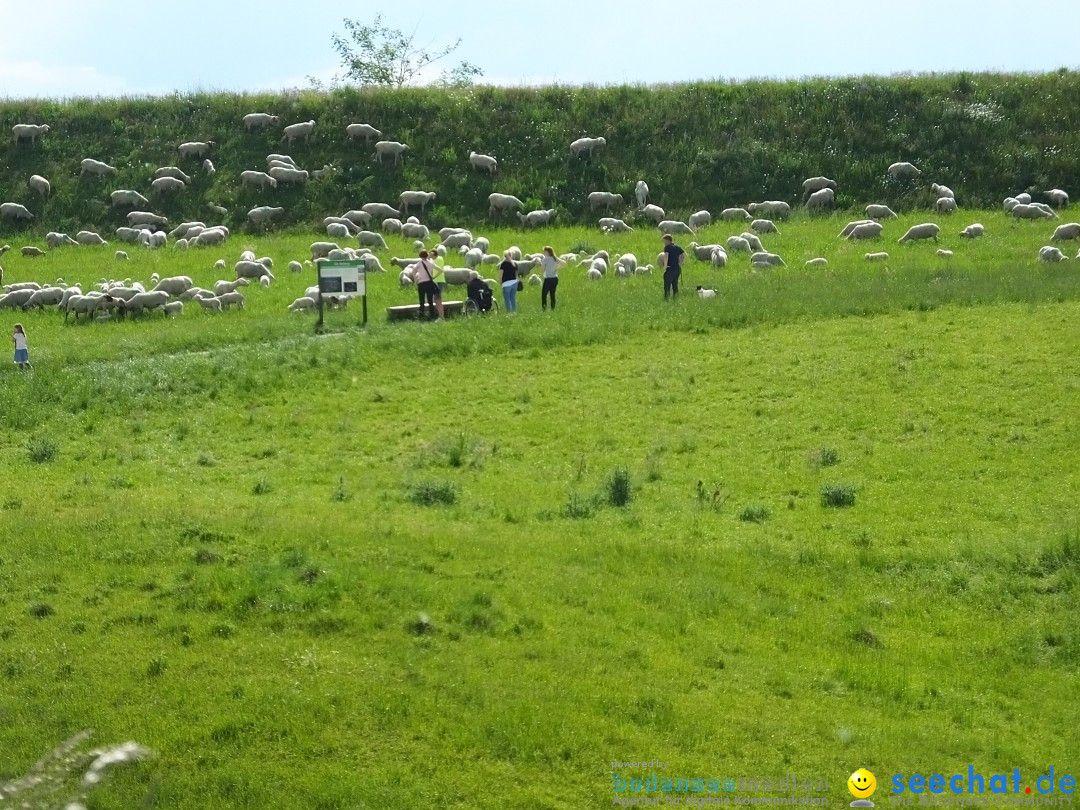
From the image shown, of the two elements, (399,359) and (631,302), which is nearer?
(399,359)

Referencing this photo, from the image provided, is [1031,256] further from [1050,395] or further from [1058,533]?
[1058,533]

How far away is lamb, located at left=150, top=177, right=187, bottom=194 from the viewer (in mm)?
45000

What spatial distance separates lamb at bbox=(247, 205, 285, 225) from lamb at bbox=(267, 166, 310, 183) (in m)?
2.53

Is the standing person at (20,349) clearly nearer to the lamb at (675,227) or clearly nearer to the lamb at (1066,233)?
the lamb at (675,227)

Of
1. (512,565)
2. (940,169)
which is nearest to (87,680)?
(512,565)

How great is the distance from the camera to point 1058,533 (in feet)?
48.2

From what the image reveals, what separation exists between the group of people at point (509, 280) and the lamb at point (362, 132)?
64.9 feet

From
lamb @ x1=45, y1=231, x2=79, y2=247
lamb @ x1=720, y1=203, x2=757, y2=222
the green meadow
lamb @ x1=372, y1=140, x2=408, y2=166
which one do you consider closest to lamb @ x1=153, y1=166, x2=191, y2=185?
lamb @ x1=45, y1=231, x2=79, y2=247

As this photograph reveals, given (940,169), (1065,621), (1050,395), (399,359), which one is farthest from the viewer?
(940,169)

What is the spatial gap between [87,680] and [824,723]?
6.18 metres

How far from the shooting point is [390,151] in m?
47.4

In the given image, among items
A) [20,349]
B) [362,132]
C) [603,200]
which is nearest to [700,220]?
[603,200]

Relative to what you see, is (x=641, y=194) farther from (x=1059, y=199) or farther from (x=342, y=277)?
(x=342, y=277)

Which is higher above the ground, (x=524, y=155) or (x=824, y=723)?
(x=524, y=155)
